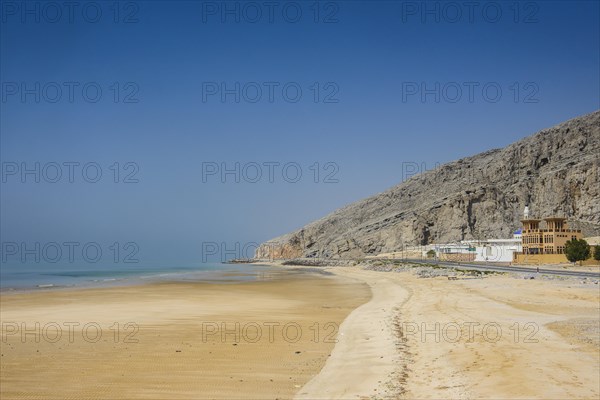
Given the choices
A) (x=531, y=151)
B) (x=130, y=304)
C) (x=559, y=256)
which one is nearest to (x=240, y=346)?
(x=130, y=304)

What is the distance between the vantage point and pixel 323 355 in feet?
46.9

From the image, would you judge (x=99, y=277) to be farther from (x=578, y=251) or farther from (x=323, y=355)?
(x=578, y=251)

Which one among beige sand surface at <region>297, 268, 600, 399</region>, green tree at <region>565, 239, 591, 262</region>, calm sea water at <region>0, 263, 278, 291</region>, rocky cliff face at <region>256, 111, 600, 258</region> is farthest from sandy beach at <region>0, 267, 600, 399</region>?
rocky cliff face at <region>256, 111, 600, 258</region>

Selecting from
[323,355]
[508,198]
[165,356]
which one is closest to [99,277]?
[165,356]

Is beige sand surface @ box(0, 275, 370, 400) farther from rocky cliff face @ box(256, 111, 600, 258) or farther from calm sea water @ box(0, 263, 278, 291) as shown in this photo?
rocky cliff face @ box(256, 111, 600, 258)

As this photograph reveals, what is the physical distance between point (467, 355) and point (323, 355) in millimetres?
3806

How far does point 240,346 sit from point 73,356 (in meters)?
4.63

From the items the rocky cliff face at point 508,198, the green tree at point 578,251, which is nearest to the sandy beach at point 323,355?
the green tree at point 578,251

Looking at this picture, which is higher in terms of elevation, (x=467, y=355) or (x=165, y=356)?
(x=467, y=355)

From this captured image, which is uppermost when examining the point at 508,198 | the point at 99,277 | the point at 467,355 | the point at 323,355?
the point at 508,198

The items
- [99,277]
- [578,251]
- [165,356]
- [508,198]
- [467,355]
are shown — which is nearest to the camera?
[467,355]

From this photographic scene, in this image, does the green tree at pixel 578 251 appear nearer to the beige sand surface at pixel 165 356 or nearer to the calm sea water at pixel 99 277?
the calm sea water at pixel 99 277

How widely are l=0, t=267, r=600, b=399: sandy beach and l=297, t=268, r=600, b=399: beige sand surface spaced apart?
0.03 meters

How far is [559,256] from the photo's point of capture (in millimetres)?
78938
